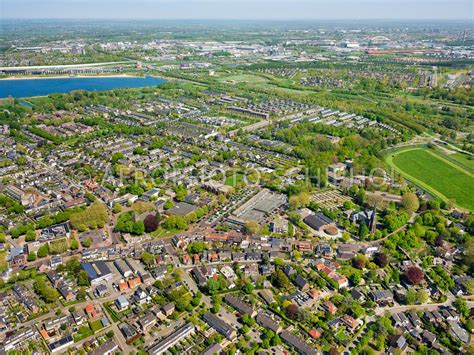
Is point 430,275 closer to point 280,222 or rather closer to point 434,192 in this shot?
point 280,222

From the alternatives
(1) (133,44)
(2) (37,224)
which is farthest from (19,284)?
(1) (133,44)

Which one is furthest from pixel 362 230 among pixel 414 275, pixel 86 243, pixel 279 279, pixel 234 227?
pixel 86 243

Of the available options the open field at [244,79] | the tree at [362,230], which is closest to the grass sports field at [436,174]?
the tree at [362,230]

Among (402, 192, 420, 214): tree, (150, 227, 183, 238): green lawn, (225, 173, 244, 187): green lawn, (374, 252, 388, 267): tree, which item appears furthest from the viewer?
(225, 173, 244, 187): green lawn

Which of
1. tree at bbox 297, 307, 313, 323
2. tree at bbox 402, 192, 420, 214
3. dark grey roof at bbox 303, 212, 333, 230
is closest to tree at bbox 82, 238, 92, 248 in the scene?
tree at bbox 297, 307, 313, 323

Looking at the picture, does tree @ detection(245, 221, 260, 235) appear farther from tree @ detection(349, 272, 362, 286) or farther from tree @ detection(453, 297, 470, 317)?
tree @ detection(453, 297, 470, 317)
